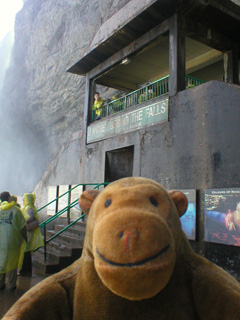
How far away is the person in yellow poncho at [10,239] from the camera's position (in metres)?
4.93

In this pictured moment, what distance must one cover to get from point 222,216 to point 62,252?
12.3ft

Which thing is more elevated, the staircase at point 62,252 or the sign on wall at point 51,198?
the sign on wall at point 51,198

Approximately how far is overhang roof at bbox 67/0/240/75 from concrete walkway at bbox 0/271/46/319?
7.01 meters

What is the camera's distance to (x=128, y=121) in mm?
8727

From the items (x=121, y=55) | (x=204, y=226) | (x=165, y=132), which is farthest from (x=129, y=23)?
(x=204, y=226)

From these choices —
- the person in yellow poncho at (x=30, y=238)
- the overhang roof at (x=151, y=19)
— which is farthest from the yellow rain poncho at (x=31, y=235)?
the overhang roof at (x=151, y=19)

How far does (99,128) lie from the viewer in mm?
10000

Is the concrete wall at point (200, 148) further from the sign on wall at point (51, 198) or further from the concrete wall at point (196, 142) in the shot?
the sign on wall at point (51, 198)

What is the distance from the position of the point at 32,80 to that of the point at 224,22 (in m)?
26.5

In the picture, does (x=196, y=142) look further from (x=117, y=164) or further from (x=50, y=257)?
(x=50, y=257)

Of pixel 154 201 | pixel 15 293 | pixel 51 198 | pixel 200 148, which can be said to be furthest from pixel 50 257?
pixel 154 201

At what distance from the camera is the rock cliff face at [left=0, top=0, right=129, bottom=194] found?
25516mm

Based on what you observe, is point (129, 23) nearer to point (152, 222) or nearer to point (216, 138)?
point (216, 138)

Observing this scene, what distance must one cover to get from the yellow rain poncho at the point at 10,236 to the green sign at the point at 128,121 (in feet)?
14.2
